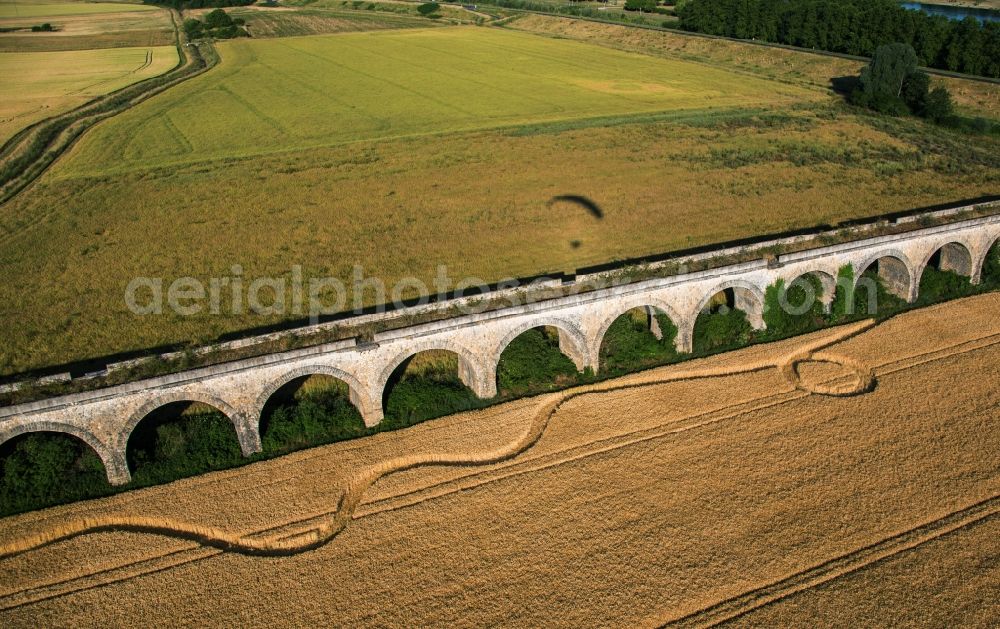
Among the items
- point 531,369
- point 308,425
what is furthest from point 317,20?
point 308,425

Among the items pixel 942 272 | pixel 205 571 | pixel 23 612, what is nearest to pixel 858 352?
pixel 942 272

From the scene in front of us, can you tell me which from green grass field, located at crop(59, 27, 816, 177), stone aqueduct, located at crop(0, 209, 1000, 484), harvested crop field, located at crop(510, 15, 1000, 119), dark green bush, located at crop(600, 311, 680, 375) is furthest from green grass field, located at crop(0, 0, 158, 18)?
dark green bush, located at crop(600, 311, 680, 375)

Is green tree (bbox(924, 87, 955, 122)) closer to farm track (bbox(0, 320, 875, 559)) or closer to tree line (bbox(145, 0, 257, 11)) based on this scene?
farm track (bbox(0, 320, 875, 559))

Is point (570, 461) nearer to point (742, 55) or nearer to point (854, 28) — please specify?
point (854, 28)

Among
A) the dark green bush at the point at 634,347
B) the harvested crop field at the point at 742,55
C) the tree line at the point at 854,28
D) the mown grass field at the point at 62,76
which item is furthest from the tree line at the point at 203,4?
the dark green bush at the point at 634,347

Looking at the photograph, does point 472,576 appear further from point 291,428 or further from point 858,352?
point 858,352
